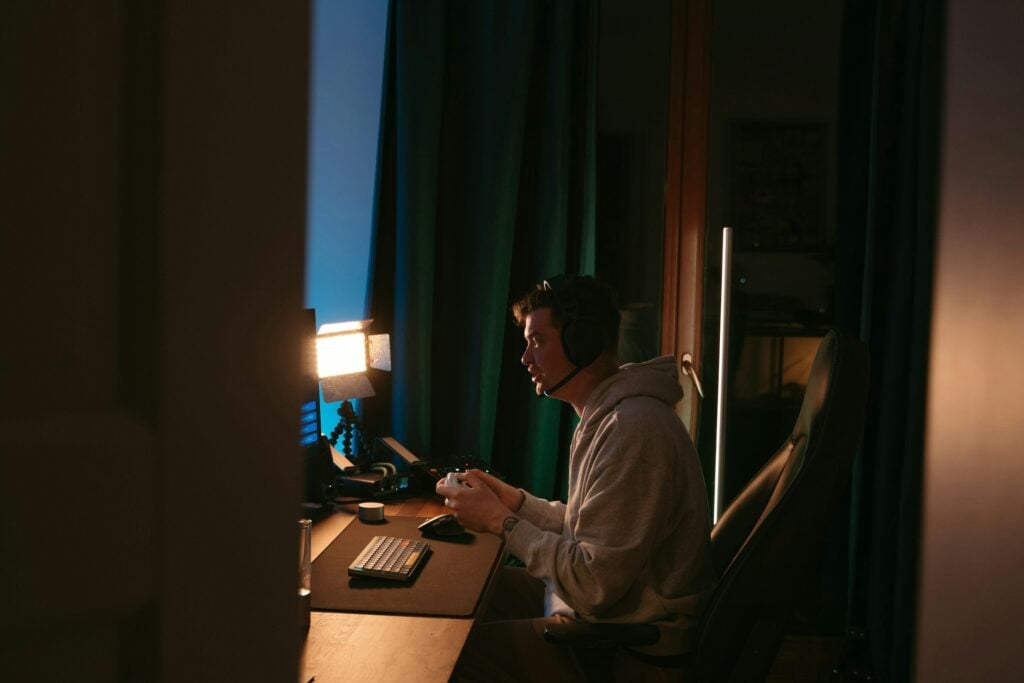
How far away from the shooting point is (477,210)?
283cm

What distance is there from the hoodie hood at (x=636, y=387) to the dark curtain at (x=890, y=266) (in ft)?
3.90

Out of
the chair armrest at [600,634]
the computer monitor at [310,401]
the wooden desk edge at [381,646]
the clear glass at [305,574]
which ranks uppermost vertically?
the computer monitor at [310,401]

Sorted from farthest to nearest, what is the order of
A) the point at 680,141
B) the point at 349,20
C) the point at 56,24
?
1. the point at 680,141
2. the point at 349,20
3. the point at 56,24

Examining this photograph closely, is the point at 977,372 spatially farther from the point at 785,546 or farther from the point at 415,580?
the point at 415,580

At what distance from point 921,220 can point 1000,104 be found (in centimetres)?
38

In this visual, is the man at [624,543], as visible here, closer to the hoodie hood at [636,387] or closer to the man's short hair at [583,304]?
the hoodie hood at [636,387]

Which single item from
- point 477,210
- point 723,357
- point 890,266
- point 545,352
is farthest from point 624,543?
point 890,266

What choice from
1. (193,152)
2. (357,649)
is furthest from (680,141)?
(193,152)

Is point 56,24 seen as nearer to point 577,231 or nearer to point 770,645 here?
point 770,645

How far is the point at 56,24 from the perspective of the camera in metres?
0.45

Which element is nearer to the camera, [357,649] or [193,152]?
[193,152]

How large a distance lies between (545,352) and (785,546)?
2.25 ft

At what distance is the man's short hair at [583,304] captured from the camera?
1.85 metres

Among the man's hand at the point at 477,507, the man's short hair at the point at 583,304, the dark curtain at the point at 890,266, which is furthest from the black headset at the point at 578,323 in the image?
the dark curtain at the point at 890,266
